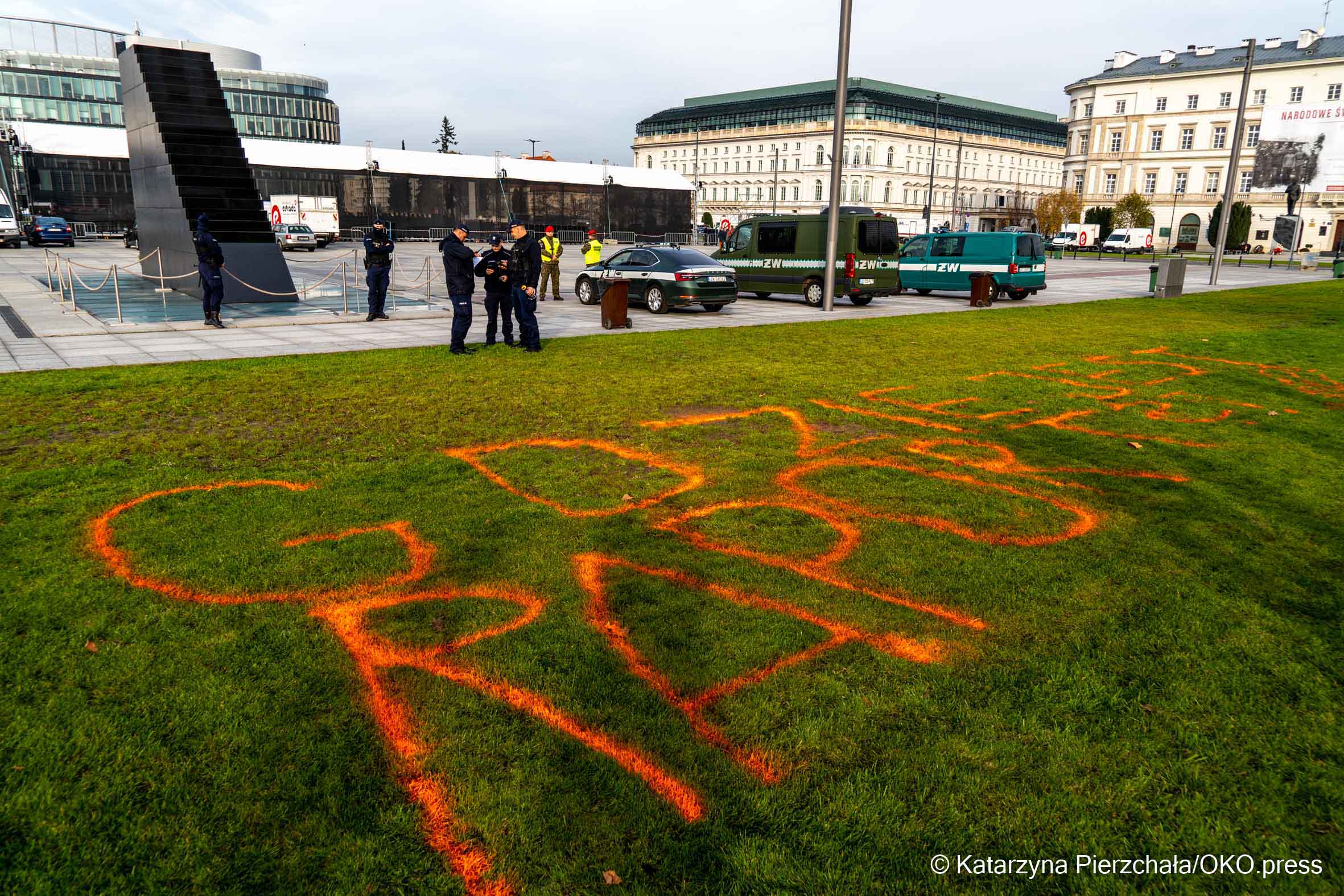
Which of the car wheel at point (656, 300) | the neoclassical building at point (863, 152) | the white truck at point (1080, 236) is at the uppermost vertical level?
the neoclassical building at point (863, 152)

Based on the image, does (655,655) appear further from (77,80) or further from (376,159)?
(77,80)

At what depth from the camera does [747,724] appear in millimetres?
3275

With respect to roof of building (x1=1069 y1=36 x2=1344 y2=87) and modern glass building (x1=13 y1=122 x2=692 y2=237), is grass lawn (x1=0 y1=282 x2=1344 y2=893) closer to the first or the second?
modern glass building (x1=13 y1=122 x2=692 y2=237)

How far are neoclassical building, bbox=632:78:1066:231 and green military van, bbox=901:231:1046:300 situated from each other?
87.9m

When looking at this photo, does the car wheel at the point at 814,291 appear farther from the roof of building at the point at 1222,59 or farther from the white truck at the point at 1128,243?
the roof of building at the point at 1222,59

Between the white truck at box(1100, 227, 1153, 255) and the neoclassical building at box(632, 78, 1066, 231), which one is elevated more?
the neoclassical building at box(632, 78, 1066, 231)

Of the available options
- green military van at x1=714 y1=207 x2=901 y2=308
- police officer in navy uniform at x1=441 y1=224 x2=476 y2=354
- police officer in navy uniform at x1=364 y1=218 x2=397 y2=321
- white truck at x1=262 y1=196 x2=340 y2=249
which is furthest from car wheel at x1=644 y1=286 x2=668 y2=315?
white truck at x1=262 y1=196 x2=340 y2=249

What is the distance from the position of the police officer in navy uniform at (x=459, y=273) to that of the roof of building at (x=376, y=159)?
35577mm

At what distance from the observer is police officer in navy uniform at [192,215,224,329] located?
14.4 meters

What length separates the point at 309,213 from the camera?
4522 cm

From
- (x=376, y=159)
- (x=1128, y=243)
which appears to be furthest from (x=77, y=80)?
(x=1128, y=243)

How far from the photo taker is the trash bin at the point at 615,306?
52.5 feet

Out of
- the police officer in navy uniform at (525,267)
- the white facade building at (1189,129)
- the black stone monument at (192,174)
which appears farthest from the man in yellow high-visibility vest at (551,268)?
the white facade building at (1189,129)

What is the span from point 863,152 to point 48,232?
95951 millimetres
